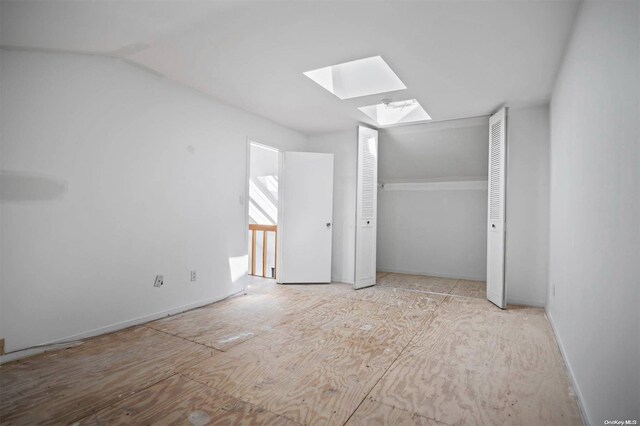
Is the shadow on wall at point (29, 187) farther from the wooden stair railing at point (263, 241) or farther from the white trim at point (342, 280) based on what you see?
the white trim at point (342, 280)

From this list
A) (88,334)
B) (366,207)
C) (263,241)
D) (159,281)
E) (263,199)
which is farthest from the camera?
(263,199)

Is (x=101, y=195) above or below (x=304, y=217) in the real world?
above

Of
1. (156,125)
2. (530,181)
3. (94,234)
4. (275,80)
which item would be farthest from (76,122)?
(530,181)

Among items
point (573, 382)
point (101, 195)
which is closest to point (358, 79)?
point (101, 195)

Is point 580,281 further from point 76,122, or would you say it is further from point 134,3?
point 76,122

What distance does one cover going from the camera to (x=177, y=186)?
11.0ft

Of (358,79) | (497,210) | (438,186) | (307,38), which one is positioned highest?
(358,79)

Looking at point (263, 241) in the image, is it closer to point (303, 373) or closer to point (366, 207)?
point (366, 207)

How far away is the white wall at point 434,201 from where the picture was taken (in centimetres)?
495

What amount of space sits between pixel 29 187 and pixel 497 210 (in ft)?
14.8

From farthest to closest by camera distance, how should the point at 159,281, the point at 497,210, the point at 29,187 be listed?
1. the point at 497,210
2. the point at 159,281
3. the point at 29,187

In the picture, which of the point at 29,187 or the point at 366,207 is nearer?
the point at 29,187

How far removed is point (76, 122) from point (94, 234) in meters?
0.90

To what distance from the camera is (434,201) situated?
225 inches
